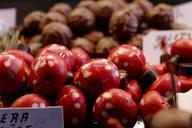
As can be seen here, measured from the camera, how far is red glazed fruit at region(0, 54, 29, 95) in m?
0.61

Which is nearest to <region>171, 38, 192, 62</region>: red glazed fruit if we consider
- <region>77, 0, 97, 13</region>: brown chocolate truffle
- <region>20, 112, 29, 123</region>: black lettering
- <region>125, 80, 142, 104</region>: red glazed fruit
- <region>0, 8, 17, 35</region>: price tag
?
<region>125, 80, 142, 104</region>: red glazed fruit

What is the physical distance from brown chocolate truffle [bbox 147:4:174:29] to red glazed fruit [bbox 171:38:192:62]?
1.90 ft

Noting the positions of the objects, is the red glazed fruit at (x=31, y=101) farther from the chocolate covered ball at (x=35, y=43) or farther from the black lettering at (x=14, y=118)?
the chocolate covered ball at (x=35, y=43)

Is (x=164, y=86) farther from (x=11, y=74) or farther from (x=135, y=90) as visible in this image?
(x=11, y=74)

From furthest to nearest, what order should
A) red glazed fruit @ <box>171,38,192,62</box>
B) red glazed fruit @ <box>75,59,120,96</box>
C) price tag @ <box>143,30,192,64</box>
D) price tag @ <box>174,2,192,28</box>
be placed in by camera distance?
price tag @ <box>174,2,192,28</box>
price tag @ <box>143,30,192,64</box>
red glazed fruit @ <box>171,38,192,62</box>
red glazed fruit @ <box>75,59,120,96</box>

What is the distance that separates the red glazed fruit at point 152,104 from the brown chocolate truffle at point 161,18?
73cm

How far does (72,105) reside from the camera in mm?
591

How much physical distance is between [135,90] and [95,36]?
691 mm

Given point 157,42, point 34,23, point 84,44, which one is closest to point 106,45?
point 84,44

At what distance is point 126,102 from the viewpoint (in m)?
0.58

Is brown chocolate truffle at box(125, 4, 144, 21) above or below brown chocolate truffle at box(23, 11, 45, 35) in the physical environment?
above

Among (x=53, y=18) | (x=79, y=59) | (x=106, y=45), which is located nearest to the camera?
(x=79, y=59)

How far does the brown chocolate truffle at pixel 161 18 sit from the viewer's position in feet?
4.26

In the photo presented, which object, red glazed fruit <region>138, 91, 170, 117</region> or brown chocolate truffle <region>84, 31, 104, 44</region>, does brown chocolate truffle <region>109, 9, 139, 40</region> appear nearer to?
brown chocolate truffle <region>84, 31, 104, 44</region>
